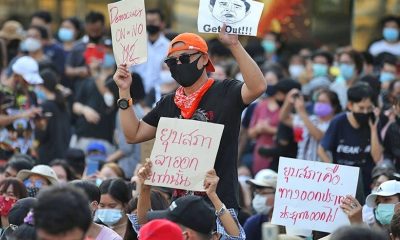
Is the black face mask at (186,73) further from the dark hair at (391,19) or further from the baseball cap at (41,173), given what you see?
the dark hair at (391,19)

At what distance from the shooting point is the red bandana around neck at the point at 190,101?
8.11 meters

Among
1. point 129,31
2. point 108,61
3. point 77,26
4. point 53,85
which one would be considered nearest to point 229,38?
point 129,31

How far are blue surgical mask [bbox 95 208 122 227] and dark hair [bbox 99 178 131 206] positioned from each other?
10 cm

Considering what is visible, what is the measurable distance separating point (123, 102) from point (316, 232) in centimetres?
173

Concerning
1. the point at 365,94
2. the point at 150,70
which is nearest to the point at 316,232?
the point at 365,94

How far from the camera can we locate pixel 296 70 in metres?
17.3

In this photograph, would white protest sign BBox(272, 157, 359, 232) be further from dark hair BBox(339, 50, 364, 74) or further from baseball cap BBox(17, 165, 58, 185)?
dark hair BBox(339, 50, 364, 74)

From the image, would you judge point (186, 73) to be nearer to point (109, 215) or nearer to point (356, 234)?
point (109, 215)

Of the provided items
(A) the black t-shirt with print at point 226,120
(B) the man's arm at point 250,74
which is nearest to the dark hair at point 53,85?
(A) the black t-shirt with print at point 226,120

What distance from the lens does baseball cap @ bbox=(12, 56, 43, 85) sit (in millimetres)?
14219

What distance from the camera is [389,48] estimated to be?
1688 cm

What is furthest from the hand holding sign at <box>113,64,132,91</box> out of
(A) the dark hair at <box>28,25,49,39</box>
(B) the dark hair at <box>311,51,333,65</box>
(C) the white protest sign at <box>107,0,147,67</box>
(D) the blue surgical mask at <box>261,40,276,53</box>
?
(D) the blue surgical mask at <box>261,40,276,53</box>

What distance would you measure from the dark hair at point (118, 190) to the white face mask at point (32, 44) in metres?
7.20

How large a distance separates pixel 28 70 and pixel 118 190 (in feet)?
15.8
